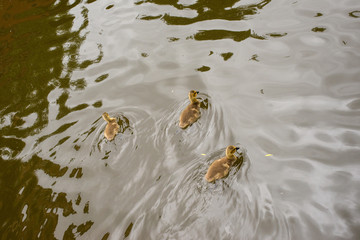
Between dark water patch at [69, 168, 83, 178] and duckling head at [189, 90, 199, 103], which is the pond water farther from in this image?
duckling head at [189, 90, 199, 103]

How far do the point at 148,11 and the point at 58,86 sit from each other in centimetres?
263

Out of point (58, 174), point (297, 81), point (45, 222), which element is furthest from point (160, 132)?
point (297, 81)

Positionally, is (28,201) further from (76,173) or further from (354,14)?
(354,14)

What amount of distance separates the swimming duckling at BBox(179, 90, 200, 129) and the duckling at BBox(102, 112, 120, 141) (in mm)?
902

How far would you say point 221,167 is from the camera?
3.49 meters

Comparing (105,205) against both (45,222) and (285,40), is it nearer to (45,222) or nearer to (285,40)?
(45,222)

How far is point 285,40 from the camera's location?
5.29 metres

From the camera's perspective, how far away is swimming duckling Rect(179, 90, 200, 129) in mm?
4121

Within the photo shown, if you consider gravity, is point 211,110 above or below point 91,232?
above

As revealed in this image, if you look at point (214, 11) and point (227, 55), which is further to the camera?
point (214, 11)

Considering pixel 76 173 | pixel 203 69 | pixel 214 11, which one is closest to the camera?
pixel 76 173

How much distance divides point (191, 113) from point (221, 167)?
0.99 meters

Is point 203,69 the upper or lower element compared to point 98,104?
upper

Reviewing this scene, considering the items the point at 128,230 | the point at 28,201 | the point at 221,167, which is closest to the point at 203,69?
the point at 221,167
